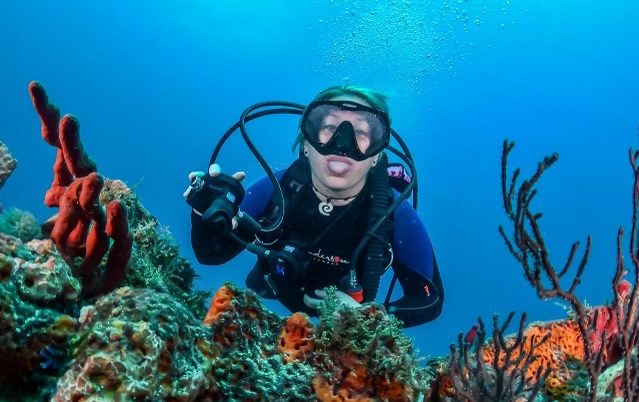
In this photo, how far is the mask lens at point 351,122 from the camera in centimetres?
574

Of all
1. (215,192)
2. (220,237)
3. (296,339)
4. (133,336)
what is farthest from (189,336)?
(220,237)

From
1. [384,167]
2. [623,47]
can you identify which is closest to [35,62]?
[623,47]

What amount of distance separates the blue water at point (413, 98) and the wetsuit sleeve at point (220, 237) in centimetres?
4411

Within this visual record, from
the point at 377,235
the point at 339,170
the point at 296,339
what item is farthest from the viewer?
the point at 339,170

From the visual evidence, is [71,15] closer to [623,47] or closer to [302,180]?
[623,47]

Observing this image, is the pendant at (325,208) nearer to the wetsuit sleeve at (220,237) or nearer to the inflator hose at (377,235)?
the inflator hose at (377,235)

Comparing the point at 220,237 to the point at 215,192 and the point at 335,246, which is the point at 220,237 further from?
the point at 335,246

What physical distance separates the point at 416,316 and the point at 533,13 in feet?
200

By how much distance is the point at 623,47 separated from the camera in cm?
5775

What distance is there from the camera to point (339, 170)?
18.4ft

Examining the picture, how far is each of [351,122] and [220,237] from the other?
224cm

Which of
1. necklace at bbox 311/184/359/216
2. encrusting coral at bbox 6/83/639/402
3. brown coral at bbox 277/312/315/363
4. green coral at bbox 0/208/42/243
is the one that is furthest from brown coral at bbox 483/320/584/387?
green coral at bbox 0/208/42/243

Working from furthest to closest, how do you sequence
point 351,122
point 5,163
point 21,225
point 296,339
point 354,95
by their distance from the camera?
point 354,95 < point 351,122 < point 5,163 < point 21,225 < point 296,339

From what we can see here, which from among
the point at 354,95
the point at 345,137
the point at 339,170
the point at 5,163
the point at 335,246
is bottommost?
the point at 5,163
